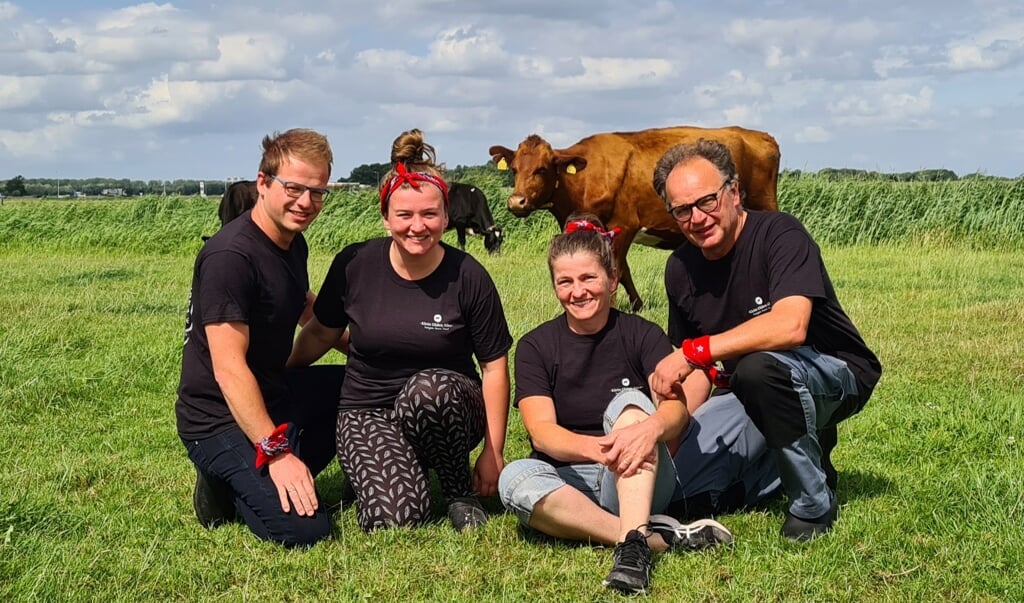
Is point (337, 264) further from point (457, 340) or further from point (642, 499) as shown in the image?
point (642, 499)

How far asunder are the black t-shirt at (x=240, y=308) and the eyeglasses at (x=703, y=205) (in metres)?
1.70

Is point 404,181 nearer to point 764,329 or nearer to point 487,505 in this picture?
point 487,505

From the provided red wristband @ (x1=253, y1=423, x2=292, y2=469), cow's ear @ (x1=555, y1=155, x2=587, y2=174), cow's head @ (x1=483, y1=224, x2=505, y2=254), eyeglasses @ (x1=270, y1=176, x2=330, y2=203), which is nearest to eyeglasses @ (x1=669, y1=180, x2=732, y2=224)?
eyeglasses @ (x1=270, y1=176, x2=330, y2=203)

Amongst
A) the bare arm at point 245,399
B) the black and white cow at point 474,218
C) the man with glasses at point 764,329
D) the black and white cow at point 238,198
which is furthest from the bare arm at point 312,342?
the black and white cow at point 474,218

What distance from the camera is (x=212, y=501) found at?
4469 mm

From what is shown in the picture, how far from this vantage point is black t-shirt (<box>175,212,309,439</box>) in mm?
4172

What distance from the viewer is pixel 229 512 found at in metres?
4.53

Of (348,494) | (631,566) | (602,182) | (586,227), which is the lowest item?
(348,494)

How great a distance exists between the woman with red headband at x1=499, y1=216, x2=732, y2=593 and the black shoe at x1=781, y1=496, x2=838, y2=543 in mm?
285

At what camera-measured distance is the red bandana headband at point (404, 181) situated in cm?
445

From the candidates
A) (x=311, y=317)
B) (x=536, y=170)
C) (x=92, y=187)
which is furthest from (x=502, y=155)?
(x=92, y=187)

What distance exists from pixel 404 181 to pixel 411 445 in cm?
118

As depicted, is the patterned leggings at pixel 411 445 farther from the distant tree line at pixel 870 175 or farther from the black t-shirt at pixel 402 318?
the distant tree line at pixel 870 175

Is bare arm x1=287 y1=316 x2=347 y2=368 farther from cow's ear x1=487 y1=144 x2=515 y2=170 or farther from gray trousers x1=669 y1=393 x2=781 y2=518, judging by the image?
cow's ear x1=487 y1=144 x2=515 y2=170
